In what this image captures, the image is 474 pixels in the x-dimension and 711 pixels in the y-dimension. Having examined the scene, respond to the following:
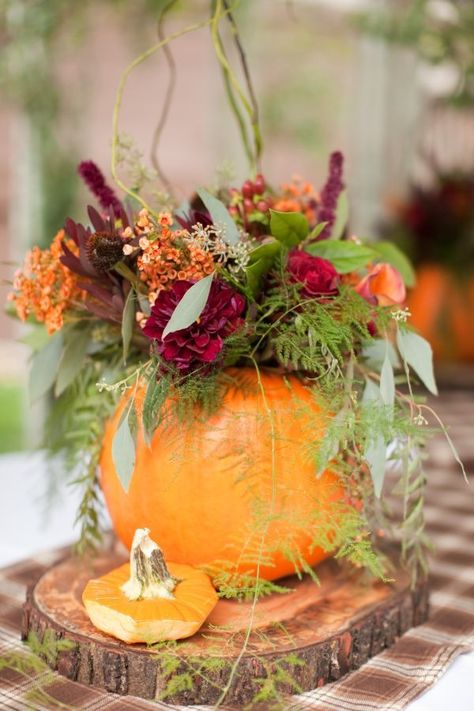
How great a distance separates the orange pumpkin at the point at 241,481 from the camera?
2.27ft

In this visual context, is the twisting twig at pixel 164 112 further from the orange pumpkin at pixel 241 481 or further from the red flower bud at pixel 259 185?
the orange pumpkin at pixel 241 481

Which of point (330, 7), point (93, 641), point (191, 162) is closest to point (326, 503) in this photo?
point (93, 641)

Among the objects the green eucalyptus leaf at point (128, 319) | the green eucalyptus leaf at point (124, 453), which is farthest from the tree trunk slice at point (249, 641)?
the green eucalyptus leaf at point (128, 319)

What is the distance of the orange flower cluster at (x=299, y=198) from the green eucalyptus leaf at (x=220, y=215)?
13 centimetres

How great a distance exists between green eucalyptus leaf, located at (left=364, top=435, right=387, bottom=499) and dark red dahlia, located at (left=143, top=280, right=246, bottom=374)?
0.51 feet

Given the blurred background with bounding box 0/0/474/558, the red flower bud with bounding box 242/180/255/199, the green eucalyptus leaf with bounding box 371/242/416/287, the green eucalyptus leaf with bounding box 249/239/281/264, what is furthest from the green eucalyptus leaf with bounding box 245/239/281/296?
the blurred background with bounding box 0/0/474/558

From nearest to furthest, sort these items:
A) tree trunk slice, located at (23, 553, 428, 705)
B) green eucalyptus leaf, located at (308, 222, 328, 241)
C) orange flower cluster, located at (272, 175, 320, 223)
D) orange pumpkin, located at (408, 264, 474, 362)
Answer: tree trunk slice, located at (23, 553, 428, 705)
green eucalyptus leaf, located at (308, 222, 328, 241)
orange flower cluster, located at (272, 175, 320, 223)
orange pumpkin, located at (408, 264, 474, 362)

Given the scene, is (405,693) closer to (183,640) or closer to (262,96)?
(183,640)

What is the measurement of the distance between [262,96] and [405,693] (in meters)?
2.54

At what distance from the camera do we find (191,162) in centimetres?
288

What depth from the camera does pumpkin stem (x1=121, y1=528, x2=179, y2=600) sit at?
660 mm

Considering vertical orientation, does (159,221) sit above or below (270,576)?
above

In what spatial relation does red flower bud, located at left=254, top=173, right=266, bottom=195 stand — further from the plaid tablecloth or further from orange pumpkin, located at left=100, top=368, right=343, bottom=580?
the plaid tablecloth

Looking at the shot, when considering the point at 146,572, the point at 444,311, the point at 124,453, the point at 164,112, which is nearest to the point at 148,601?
the point at 146,572
